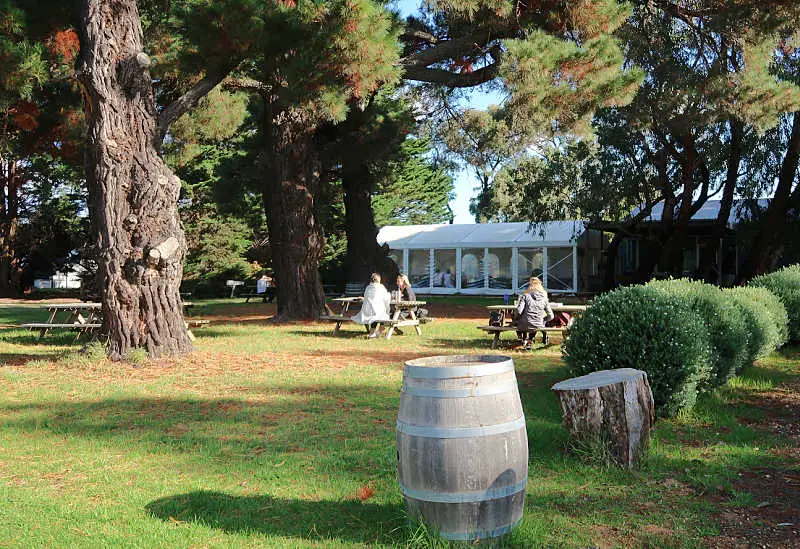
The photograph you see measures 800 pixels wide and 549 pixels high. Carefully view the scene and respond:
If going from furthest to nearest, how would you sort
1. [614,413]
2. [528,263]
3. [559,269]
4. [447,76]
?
[528,263] < [559,269] < [447,76] < [614,413]

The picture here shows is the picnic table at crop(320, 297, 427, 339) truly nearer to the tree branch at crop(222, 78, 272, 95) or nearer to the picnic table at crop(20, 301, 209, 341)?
the picnic table at crop(20, 301, 209, 341)

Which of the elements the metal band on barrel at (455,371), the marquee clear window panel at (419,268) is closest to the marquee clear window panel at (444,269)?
the marquee clear window panel at (419,268)

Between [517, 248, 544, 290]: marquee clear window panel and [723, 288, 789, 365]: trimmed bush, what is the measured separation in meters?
16.0

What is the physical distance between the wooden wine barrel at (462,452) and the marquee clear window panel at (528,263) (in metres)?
22.2

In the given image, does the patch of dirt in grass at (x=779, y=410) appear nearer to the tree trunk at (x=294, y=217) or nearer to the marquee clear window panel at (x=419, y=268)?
the tree trunk at (x=294, y=217)

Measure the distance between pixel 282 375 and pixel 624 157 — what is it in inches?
547

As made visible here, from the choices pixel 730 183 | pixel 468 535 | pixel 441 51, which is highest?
pixel 441 51

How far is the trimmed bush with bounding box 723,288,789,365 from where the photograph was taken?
7172 millimetres

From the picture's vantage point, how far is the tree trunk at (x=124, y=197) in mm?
8172

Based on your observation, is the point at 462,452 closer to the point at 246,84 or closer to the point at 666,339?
the point at 666,339

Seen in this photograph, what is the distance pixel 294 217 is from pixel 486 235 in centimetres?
1262

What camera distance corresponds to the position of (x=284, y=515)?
134 inches

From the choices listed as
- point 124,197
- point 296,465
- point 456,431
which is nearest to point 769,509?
point 456,431

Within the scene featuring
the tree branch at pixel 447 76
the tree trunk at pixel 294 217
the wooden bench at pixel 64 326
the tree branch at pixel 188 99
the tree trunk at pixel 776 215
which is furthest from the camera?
the tree trunk at pixel 776 215
